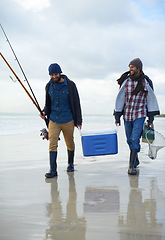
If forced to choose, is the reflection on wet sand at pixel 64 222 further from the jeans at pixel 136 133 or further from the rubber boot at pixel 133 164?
the jeans at pixel 136 133

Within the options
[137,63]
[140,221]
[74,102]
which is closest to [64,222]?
[140,221]

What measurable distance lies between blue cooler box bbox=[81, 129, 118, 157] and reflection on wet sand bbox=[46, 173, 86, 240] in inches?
46.3

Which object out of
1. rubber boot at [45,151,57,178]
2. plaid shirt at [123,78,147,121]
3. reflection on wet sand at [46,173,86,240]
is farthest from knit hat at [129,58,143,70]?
reflection on wet sand at [46,173,86,240]

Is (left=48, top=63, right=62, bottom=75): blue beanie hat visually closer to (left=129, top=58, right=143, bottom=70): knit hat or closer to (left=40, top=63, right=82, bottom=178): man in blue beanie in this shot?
(left=40, top=63, right=82, bottom=178): man in blue beanie

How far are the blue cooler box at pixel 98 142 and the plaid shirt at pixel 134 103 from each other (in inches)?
16.1

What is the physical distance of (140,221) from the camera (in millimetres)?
2398

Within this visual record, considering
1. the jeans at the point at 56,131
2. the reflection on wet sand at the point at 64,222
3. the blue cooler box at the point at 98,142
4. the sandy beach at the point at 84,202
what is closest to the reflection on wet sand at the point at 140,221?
the sandy beach at the point at 84,202

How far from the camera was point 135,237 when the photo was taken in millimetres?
2102

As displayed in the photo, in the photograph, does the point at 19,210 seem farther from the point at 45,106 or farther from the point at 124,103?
the point at 124,103

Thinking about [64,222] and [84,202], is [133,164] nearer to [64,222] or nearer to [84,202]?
[84,202]

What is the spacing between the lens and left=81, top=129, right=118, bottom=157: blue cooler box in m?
4.29

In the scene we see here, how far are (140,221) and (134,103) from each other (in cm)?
221

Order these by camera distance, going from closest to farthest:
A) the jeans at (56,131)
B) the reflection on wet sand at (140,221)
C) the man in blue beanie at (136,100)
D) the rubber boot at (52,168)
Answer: the reflection on wet sand at (140,221) → the rubber boot at (52,168) → the man in blue beanie at (136,100) → the jeans at (56,131)

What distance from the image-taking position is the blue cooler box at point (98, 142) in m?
4.29
